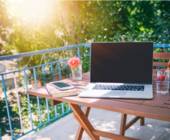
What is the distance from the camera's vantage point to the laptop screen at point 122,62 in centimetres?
186

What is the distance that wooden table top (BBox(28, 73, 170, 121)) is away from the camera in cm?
143

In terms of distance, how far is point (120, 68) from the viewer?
6.28ft

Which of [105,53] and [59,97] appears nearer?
[59,97]

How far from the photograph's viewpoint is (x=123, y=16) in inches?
299

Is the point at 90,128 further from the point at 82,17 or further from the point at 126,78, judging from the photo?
the point at 82,17

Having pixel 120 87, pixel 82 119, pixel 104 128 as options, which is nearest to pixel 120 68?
pixel 120 87

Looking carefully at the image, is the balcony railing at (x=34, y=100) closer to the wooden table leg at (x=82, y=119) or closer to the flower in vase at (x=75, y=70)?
the flower in vase at (x=75, y=70)

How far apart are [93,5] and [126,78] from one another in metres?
5.73

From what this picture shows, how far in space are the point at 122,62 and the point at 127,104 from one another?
0.44 m

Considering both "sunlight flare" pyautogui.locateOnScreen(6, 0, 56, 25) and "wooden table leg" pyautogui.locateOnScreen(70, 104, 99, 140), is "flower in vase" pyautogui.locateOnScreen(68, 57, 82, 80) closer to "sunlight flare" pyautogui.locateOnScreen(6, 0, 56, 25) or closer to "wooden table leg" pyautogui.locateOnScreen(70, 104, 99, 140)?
"wooden table leg" pyautogui.locateOnScreen(70, 104, 99, 140)

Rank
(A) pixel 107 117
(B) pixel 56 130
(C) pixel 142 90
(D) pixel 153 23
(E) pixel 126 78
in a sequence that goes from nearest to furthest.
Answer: (C) pixel 142 90
(E) pixel 126 78
(B) pixel 56 130
(A) pixel 107 117
(D) pixel 153 23

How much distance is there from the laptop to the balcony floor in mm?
1192

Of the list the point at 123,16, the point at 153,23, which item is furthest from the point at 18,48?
the point at 153,23

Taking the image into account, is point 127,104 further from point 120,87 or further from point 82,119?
point 82,119
